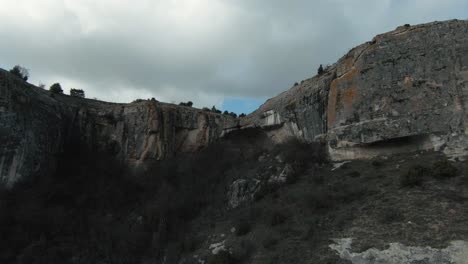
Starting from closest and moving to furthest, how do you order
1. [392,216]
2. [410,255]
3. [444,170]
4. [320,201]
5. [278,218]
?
[410,255] < [392,216] < [444,170] < [320,201] < [278,218]

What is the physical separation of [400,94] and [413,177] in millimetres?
6002

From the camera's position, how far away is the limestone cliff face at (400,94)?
21.2m

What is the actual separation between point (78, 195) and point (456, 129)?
25123mm

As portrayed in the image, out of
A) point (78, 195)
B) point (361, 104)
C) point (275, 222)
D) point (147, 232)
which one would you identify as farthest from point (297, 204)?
point (78, 195)

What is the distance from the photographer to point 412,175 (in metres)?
18.9

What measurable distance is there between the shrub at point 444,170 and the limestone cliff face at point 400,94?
1.76 metres

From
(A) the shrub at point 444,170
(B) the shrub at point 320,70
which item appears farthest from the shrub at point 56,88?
(A) the shrub at point 444,170

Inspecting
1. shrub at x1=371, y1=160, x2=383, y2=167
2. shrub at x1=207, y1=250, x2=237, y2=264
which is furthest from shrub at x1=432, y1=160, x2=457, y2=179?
shrub at x1=207, y1=250, x2=237, y2=264

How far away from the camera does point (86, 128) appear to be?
35.3m

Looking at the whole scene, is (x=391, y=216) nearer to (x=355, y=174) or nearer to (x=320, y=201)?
(x=320, y=201)

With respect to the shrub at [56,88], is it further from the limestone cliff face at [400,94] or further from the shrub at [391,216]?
the shrub at [391,216]

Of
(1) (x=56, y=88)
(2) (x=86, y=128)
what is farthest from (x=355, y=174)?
(1) (x=56, y=88)

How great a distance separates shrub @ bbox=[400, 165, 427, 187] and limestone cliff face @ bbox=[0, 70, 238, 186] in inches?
751

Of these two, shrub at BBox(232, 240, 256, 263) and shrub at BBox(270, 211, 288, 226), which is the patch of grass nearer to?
shrub at BBox(270, 211, 288, 226)
